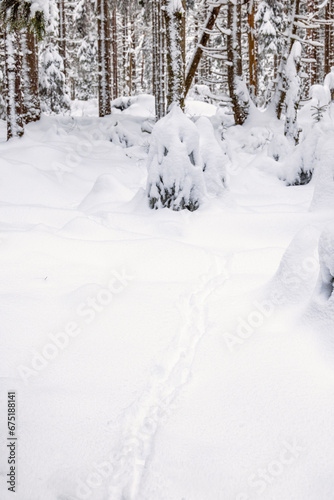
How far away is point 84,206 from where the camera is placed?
6934mm

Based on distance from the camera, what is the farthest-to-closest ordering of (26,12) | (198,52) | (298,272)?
(198,52)
(26,12)
(298,272)

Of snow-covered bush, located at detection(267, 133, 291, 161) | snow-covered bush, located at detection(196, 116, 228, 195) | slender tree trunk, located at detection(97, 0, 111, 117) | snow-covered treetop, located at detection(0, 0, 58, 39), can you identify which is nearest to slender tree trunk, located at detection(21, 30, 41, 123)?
snow-covered treetop, located at detection(0, 0, 58, 39)

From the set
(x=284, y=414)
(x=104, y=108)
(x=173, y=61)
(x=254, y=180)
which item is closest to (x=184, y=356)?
(x=284, y=414)

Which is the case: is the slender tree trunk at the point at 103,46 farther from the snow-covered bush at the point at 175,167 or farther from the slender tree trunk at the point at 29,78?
the snow-covered bush at the point at 175,167

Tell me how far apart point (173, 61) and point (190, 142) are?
3.04 metres

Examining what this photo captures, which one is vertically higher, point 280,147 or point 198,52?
point 198,52

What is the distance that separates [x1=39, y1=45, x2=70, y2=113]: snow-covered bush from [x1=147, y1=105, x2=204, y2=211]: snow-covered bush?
11.6 m

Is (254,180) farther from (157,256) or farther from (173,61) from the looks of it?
(157,256)

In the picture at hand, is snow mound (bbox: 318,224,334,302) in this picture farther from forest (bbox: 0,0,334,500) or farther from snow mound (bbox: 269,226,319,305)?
snow mound (bbox: 269,226,319,305)

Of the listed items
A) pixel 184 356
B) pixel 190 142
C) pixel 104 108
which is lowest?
pixel 184 356

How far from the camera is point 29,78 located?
11711 mm

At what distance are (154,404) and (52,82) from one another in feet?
55.5

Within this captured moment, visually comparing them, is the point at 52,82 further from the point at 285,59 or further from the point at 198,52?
the point at 285,59

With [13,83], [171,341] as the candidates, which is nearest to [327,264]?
[171,341]
